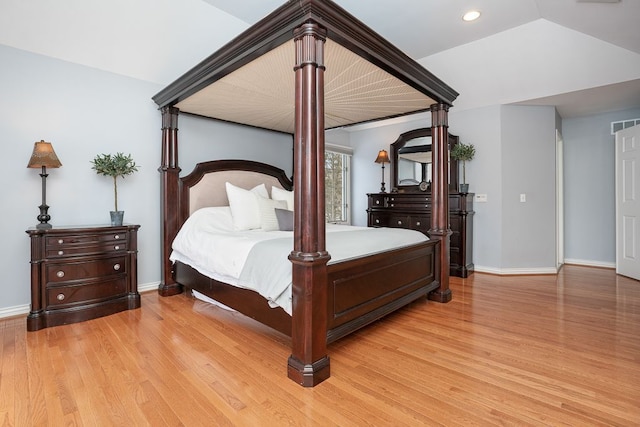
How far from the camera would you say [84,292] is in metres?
2.87

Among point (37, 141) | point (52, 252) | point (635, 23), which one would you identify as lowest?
point (52, 252)

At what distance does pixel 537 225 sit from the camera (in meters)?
4.68

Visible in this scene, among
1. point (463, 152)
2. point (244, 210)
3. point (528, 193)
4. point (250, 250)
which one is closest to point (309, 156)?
point (250, 250)

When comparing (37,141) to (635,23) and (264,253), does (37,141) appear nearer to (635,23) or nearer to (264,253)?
(264,253)

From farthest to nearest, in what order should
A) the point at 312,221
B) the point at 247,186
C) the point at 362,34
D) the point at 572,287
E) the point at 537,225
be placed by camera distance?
the point at 537,225 → the point at 247,186 → the point at 572,287 → the point at 362,34 → the point at 312,221

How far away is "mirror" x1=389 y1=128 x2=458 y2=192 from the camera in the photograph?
16.7ft

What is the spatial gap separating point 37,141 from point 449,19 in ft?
13.9

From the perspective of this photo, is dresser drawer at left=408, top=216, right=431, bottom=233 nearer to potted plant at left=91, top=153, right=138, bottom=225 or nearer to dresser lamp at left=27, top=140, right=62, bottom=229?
potted plant at left=91, top=153, right=138, bottom=225

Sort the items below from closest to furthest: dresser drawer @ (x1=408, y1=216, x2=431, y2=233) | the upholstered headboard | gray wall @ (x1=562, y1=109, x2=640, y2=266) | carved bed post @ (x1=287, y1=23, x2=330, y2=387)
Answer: carved bed post @ (x1=287, y1=23, x2=330, y2=387) < the upholstered headboard < dresser drawer @ (x1=408, y1=216, x2=431, y2=233) < gray wall @ (x1=562, y1=109, x2=640, y2=266)

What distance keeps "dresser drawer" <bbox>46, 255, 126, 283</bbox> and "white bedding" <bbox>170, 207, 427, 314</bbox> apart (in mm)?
555

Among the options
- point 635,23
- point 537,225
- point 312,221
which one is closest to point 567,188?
point 537,225

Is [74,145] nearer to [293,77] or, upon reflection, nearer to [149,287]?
[149,287]

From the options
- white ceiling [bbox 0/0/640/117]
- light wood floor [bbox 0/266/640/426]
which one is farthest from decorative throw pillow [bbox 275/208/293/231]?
white ceiling [bbox 0/0/640/117]

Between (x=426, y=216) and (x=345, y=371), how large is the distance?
3.12 metres
